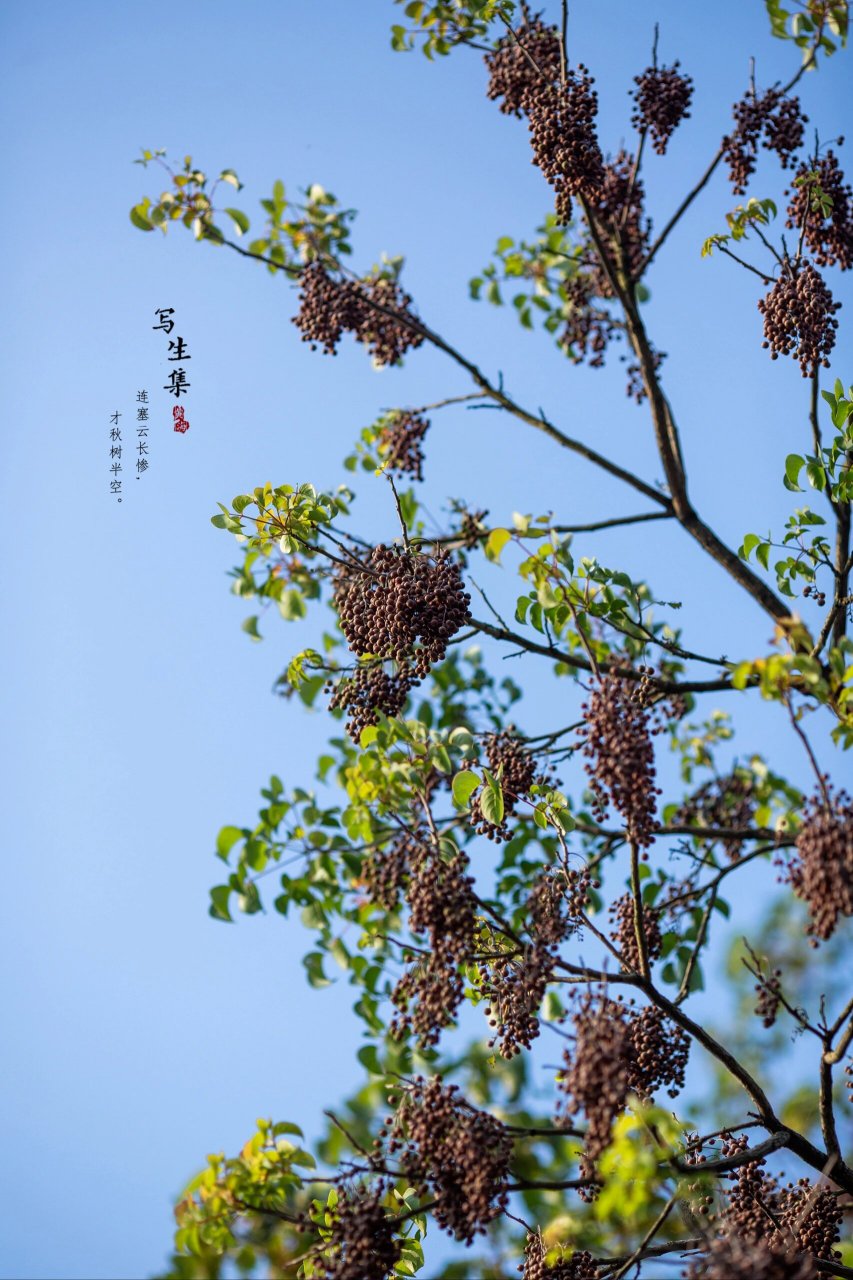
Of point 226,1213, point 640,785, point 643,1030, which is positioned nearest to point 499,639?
point 643,1030

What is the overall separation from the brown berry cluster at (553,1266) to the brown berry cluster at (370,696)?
1.52m

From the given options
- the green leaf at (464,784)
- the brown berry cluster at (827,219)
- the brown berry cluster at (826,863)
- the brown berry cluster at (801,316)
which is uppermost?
the brown berry cluster at (827,219)

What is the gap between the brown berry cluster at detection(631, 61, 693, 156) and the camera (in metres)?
5.27

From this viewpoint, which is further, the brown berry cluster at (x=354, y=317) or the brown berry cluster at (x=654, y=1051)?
the brown berry cluster at (x=354, y=317)

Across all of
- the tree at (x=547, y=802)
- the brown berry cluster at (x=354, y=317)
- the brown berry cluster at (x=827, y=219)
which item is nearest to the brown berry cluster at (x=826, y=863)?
the tree at (x=547, y=802)

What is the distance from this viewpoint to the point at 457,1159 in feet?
8.68

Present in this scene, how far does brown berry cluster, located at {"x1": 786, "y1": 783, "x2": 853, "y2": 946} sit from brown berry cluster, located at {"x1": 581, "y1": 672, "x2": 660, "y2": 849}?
0.32 metres

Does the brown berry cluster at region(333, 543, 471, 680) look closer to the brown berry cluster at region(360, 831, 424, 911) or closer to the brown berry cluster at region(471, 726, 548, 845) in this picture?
the brown berry cluster at region(471, 726, 548, 845)

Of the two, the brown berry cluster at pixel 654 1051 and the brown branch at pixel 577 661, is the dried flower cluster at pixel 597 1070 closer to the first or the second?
the brown berry cluster at pixel 654 1051

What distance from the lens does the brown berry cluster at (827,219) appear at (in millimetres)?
4395

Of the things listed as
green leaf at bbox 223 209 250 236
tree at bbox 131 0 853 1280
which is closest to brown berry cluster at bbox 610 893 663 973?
tree at bbox 131 0 853 1280

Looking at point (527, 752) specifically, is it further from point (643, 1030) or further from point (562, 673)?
point (562, 673)

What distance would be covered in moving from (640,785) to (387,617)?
99 centimetres

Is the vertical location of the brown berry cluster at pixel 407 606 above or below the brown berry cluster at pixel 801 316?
below
